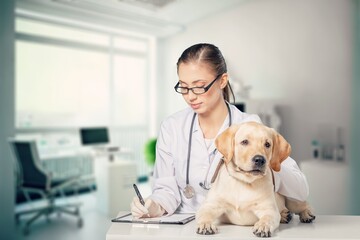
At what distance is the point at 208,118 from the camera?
99cm

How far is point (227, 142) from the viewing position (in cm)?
77

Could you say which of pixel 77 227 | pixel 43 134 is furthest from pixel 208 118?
pixel 43 134

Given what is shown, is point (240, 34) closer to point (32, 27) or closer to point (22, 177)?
point (22, 177)

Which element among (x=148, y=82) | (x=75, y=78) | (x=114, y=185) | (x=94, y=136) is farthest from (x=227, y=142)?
(x=75, y=78)

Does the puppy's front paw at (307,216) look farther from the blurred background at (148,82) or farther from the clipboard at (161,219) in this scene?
A: the blurred background at (148,82)

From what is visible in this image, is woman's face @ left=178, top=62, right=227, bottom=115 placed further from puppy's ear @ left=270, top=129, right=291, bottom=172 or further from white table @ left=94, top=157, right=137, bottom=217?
white table @ left=94, top=157, right=137, bottom=217

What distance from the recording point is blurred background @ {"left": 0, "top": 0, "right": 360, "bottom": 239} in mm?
2274

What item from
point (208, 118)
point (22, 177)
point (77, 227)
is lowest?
point (77, 227)

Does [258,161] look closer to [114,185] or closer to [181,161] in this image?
[181,161]

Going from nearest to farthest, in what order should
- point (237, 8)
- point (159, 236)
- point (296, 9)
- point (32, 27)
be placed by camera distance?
1. point (159, 236)
2. point (237, 8)
3. point (296, 9)
4. point (32, 27)

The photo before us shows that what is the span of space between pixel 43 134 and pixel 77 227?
137 cm

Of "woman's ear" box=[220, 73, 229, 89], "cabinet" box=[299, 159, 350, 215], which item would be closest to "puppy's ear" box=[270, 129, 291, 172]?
"woman's ear" box=[220, 73, 229, 89]

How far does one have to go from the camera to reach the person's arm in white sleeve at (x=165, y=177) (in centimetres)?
96

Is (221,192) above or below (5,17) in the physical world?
below
